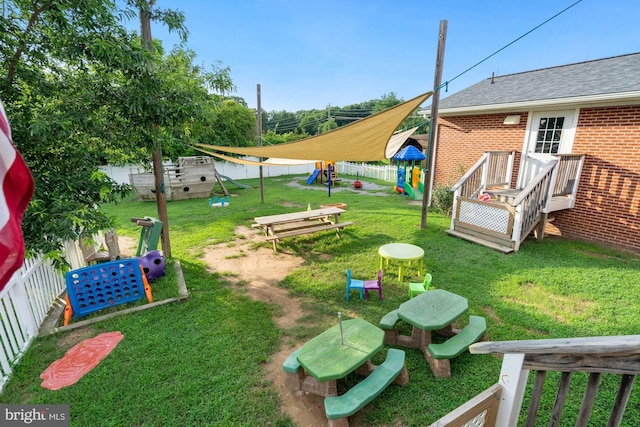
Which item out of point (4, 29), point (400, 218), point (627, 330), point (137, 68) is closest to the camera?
point (4, 29)

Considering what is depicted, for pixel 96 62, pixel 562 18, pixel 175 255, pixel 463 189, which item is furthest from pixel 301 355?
pixel 463 189

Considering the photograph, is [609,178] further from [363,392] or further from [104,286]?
[104,286]

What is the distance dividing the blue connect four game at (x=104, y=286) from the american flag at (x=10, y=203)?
392 cm

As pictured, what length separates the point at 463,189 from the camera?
750 centimetres

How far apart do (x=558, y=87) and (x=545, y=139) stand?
134 cm

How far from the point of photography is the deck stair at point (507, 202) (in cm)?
624

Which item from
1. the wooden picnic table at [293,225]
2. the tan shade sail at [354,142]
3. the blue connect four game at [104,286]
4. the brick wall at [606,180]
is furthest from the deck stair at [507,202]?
the blue connect four game at [104,286]

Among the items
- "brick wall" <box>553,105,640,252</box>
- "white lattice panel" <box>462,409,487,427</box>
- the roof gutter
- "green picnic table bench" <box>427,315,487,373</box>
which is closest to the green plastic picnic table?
"green picnic table bench" <box>427,315,487,373</box>

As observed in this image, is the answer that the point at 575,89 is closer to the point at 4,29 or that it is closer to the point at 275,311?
the point at 275,311

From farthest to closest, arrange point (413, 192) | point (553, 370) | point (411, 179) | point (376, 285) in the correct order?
1. point (411, 179)
2. point (413, 192)
3. point (376, 285)
4. point (553, 370)

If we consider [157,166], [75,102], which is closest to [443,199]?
[157,166]

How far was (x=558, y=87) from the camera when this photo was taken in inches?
287

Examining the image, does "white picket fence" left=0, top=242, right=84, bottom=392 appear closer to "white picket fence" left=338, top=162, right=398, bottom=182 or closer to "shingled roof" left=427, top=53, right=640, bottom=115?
"shingled roof" left=427, top=53, right=640, bottom=115

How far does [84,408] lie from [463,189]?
318 inches
